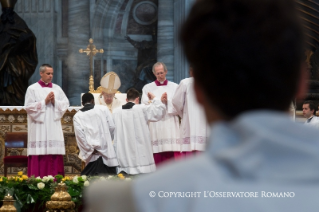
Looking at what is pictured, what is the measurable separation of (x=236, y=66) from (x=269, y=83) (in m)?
0.05

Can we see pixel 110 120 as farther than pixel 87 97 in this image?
Yes

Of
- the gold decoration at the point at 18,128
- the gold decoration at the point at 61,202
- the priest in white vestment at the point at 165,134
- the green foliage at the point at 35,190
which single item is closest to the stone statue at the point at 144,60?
the gold decoration at the point at 18,128

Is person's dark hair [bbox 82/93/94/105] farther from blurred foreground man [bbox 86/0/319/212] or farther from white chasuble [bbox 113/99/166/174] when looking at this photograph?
blurred foreground man [bbox 86/0/319/212]

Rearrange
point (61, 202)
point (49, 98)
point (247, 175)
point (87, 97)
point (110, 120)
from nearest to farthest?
point (247, 175)
point (61, 202)
point (87, 97)
point (110, 120)
point (49, 98)

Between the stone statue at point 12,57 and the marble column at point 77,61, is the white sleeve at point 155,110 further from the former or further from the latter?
the marble column at point 77,61

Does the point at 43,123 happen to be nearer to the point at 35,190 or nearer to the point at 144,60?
the point at 35,190

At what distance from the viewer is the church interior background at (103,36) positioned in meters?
14.1

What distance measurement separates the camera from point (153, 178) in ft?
2.61

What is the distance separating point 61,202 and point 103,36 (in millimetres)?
9730

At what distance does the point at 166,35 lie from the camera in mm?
14023

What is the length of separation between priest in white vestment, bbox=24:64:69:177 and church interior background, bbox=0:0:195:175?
4399 millimetres

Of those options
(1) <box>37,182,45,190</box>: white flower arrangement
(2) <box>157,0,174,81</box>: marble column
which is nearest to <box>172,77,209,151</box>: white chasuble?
(1) <box>37,182,45,190</box>: white flower arrangement

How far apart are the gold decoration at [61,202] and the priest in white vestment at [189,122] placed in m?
3.57

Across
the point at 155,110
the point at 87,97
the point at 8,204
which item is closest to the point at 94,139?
the point at 87,97
